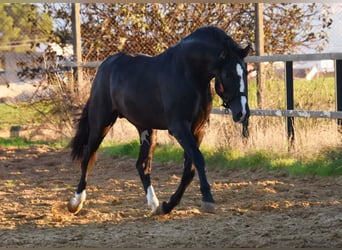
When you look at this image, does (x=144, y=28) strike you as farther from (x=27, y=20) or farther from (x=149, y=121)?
(x=149, y=121)

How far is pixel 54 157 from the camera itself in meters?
11.5

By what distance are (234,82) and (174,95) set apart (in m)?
0.62

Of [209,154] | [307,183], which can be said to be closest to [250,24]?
[209,154]

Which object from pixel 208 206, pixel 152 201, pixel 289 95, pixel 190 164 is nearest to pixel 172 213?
pixel 152 201

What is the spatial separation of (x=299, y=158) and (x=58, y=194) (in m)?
3.24

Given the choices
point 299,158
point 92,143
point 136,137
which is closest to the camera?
point 92,143

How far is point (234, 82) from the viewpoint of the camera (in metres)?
5.93

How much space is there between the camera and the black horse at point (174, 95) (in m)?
5.98

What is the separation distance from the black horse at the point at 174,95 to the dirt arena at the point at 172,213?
0.94ft

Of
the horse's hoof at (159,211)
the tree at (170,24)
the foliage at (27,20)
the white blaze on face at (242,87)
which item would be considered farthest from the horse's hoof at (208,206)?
the foliage at (27,20)

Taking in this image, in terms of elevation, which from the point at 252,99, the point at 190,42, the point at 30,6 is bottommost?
the point at 252,99

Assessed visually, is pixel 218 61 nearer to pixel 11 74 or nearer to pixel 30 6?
pixel 30 6

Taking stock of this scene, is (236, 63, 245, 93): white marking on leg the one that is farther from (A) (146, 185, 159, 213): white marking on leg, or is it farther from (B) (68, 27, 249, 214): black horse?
(A) (146, 185, 159, 213): white marking on leg

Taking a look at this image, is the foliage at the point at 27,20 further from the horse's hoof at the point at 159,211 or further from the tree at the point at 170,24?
the horse's hoof at the point at 159,211
